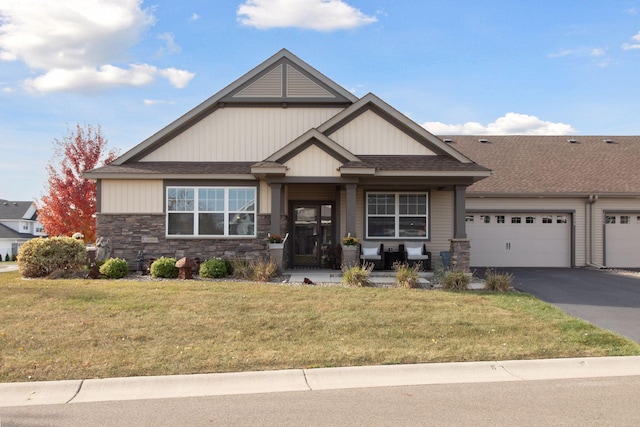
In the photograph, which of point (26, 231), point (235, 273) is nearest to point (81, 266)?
point (235, 273)

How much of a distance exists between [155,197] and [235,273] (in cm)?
388

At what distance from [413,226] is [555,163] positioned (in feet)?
24.2

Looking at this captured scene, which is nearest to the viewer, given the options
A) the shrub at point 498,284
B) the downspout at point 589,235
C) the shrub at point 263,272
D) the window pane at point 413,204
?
the shrub at point 498,284

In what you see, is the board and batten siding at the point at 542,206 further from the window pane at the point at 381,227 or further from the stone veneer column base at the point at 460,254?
the stone veneer column base at the point at 460,254

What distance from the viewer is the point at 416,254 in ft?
53.9

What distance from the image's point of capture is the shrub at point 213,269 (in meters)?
14.4

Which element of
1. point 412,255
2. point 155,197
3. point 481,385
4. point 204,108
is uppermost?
point 204,108

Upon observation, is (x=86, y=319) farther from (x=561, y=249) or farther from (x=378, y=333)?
(x=561, y=249)

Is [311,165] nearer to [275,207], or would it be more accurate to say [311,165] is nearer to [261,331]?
[275,207]

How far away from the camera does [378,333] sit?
880 cm

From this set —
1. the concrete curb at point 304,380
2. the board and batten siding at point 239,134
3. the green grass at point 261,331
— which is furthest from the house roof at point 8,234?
the concrete curb at point 304,380

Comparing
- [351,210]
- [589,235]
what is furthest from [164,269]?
[589,235]

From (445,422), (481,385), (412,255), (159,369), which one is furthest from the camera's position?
(412,255)

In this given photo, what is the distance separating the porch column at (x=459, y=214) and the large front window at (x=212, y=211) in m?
5.84
